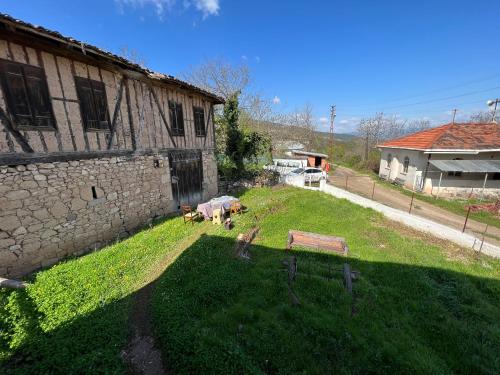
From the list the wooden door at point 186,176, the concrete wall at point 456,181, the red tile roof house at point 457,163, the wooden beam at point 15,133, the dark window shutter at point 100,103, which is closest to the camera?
the wooden beam at point 15,133

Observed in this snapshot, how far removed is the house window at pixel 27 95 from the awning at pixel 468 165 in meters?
20.5

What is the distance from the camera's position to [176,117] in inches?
425

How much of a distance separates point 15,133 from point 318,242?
28.3 feet

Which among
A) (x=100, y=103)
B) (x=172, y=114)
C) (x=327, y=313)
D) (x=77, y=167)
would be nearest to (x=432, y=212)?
(x=327, y=313)

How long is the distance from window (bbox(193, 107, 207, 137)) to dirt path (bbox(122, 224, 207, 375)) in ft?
27.3

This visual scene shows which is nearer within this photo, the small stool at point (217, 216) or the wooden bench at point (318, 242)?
the wooden bench at point (318, 242)

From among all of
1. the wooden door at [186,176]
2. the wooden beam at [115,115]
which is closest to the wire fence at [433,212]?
the wooden door at [186,176]

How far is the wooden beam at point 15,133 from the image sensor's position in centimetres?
556

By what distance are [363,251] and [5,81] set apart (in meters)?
11.1

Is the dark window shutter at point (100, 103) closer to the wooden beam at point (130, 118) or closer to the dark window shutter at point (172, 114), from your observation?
the wooden beam at point (130, 118)

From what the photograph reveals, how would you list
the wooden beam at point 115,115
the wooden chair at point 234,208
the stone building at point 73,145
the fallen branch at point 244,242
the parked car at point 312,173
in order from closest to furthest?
the stone building at point 73,145
the fallen branch at point 244,242
the wooden beam at point 115,115
the wooden chair at point 234,208
the parked car at point 312,173

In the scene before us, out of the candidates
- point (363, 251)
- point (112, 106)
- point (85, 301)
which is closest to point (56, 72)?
point (112, 106)

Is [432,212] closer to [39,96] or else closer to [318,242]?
[318,242]

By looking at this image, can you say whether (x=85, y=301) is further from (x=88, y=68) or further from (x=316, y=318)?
(x=88, y=68)
